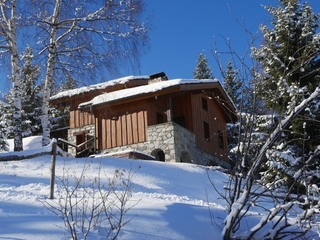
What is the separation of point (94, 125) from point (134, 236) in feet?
52.0

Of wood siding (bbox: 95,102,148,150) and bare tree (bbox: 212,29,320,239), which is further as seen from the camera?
wood siding (bbox: 95,102,148,150)

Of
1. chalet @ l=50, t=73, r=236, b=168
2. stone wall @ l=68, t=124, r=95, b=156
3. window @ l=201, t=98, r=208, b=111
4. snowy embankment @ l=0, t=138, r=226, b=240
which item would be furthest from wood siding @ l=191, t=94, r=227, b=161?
snowy embankment @ l=0, t=138, r=226, b=240

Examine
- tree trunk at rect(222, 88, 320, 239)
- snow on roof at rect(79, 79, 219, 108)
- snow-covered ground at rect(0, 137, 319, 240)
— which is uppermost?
snow on roof at rect(79, 79, 219, 108)

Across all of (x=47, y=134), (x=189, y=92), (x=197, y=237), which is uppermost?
(x=189, y=92)

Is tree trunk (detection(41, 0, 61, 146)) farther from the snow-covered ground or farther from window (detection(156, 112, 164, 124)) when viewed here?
window (detection(156, 112, 164, 124))

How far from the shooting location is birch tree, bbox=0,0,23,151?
13.5 meters

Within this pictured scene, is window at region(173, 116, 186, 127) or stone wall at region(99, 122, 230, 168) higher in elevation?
window at region(173, 116, 186, 127)

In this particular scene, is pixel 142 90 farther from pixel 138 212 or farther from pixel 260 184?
pixel 260 184

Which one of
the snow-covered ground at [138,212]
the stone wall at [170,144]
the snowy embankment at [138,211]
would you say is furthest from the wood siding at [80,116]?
the snow-covered ground at [138,212]

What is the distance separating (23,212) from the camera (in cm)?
589

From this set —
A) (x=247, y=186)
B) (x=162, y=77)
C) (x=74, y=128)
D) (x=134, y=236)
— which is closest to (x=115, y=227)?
(x=134, y=236)

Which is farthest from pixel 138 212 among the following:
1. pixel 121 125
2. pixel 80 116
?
pixel 80 116

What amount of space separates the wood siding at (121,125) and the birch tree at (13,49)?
5.71 m

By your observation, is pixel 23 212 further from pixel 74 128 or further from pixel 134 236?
pixel 74 128
